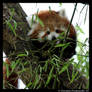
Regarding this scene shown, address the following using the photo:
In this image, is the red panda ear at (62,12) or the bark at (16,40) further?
the red panda ear at (62,12)

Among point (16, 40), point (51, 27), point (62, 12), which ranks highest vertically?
point (62, 12)

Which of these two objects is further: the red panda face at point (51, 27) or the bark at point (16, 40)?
the red panda face at point (51, 27)

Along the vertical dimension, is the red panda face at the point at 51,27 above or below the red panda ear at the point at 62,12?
below

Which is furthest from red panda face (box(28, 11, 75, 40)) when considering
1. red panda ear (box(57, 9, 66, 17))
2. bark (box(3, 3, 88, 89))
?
bark (box(3, 3, 88, 89))

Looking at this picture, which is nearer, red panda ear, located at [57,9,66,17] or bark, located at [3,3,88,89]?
bark, located at [3,3,88,89]

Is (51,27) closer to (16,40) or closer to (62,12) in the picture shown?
(62,12)

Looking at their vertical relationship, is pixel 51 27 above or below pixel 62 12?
below

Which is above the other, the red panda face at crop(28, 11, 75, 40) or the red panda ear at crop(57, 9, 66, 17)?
the red panda ear at crop(57, 9, 66, 17)

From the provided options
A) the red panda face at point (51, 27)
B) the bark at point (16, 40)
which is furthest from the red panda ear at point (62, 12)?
the bark at point (16, 40)

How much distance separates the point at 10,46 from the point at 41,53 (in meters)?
0.27

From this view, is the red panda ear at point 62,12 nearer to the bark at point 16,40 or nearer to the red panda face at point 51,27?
the red panda face at point 51,27

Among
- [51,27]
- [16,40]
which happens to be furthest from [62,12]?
[16,40]

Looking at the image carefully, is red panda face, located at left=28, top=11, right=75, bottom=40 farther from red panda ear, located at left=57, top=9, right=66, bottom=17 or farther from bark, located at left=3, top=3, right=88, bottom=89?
bark, located at left=3, top=3, right=88, bottom=89

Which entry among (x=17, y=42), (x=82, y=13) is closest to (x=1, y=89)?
(x=17, y=42)
